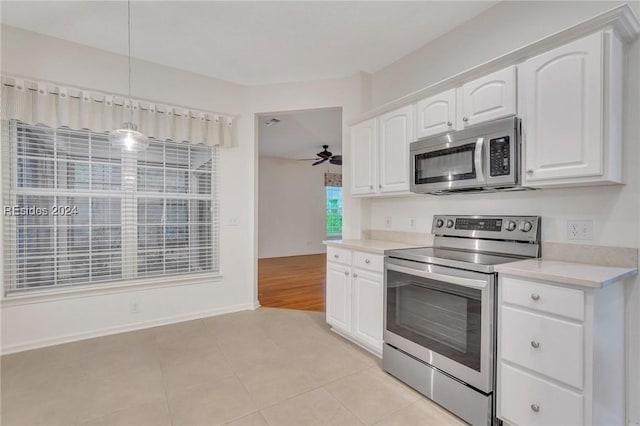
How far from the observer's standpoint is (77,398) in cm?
203

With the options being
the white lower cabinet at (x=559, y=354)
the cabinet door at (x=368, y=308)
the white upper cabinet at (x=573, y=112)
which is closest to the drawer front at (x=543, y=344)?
the white lower cabinet at (x=559, y=354)

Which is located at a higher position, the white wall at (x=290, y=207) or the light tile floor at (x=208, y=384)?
the white wall at (x=290, y=207)

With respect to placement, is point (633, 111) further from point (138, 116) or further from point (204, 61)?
point (138, 116)

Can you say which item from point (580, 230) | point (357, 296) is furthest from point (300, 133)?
point (580, 230)

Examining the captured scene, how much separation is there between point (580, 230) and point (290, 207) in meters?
7.31

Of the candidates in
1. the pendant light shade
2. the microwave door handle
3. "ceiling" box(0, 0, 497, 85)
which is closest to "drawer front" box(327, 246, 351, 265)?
the microwave door handle

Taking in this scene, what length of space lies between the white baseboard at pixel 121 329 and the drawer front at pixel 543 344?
9.81 feet

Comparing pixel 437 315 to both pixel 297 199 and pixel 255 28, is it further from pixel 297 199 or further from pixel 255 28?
pixel 297 199

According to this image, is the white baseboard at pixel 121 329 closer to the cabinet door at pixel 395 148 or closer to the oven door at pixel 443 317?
the oven door at pixel 443 317

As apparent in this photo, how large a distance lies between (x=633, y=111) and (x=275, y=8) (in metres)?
2.46

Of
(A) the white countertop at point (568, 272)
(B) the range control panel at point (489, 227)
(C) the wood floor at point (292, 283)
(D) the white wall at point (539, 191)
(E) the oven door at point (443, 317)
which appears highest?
(D) the white wall at point (539, 191)

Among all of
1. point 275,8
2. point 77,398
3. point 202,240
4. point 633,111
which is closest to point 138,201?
point 202,240

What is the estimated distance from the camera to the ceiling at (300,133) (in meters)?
4.82

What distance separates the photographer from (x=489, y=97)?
204cm
